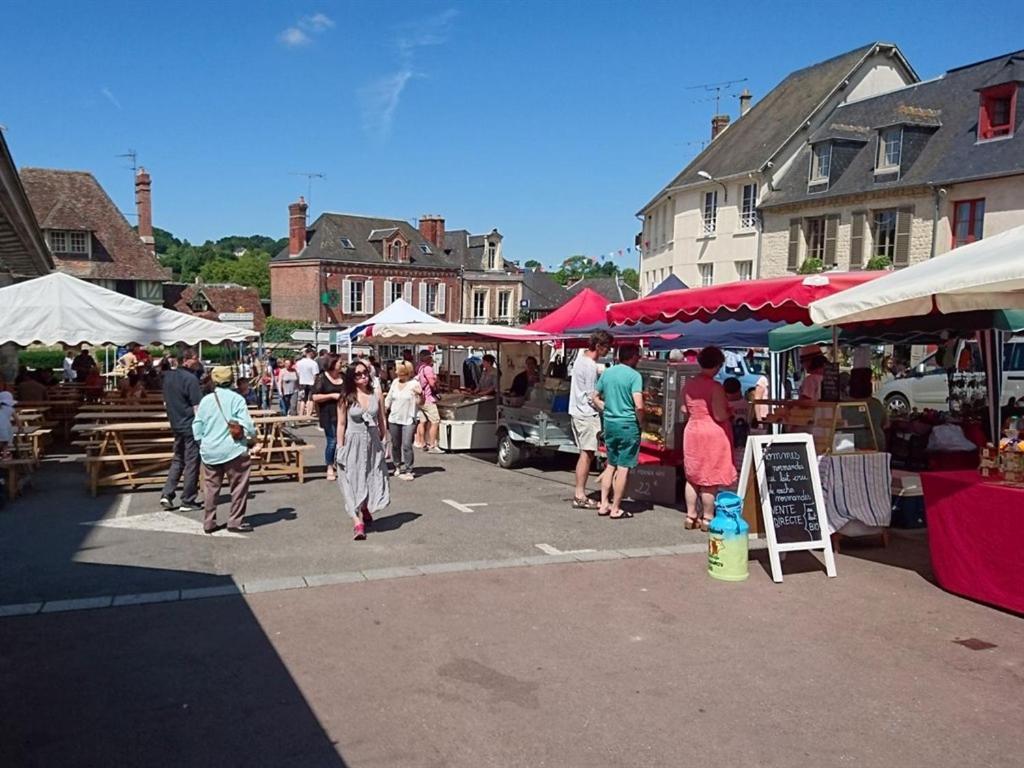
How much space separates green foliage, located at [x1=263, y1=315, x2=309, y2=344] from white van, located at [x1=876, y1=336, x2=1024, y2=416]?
3711cm

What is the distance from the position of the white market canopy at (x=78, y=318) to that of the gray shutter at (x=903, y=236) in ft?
75.7

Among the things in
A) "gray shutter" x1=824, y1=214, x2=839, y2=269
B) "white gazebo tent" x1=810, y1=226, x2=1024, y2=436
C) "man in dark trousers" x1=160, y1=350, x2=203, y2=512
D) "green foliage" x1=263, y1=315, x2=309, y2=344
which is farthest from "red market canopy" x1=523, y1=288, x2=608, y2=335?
"green foliage" x1=263, y1=315, x2=309, y2=344

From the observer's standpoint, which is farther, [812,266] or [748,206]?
[748,206]

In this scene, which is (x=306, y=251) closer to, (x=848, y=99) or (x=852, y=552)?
(x=848, y=99)

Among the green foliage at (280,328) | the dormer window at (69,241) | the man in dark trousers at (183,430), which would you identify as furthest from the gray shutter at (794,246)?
the dormer window at (69,241)

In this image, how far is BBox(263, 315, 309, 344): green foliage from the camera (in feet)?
165

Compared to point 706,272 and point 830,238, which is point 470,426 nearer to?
point 830,238

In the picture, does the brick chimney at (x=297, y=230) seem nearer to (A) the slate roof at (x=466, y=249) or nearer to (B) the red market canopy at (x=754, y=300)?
(A) the slate roof at (x=466, y=249)

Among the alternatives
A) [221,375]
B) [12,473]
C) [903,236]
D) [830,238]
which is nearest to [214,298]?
[830,238]

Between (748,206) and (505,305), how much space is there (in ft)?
97.8

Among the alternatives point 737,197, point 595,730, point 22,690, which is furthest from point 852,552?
point 737,197

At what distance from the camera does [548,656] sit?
4.91 meters

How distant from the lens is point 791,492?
22.5 feet

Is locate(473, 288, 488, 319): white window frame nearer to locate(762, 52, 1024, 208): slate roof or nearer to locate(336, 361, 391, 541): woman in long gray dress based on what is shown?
locate(762, 52, 1024, 208): slate roof
